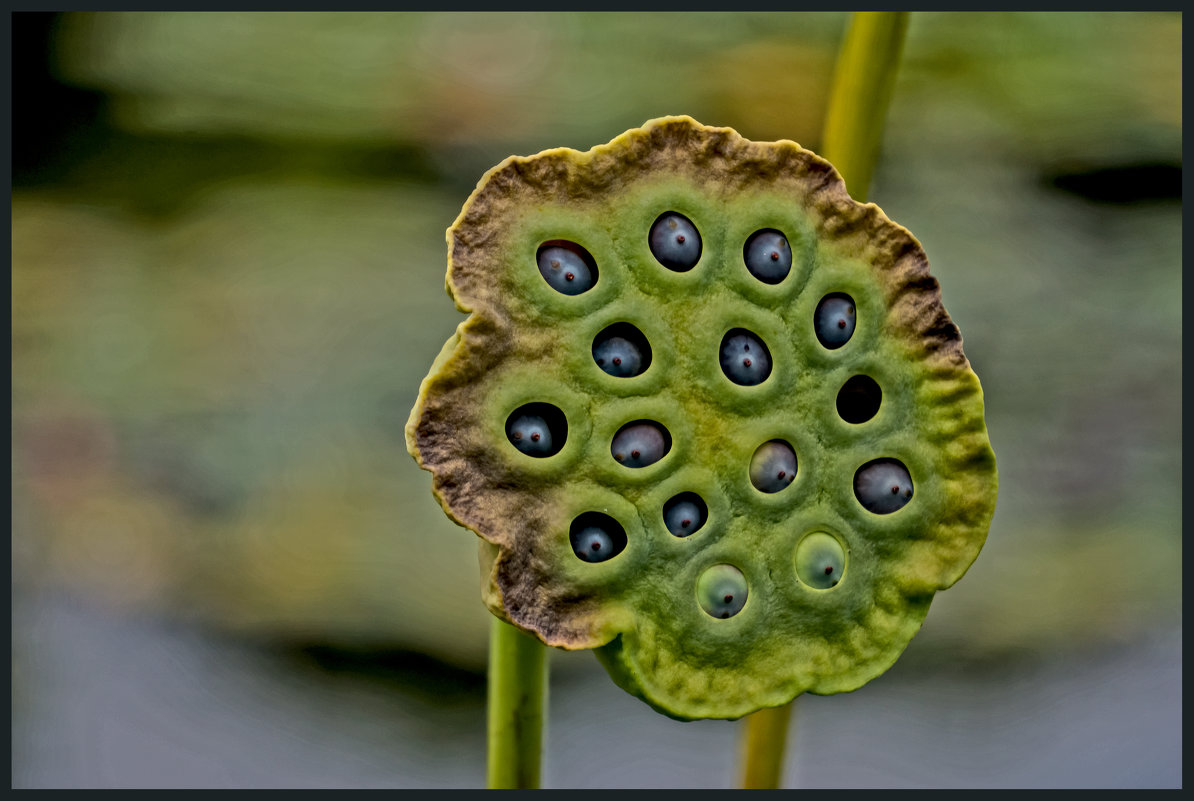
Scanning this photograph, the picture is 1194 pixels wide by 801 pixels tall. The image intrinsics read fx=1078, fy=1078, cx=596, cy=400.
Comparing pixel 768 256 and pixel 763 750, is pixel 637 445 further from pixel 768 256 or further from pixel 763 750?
pixel 763 750

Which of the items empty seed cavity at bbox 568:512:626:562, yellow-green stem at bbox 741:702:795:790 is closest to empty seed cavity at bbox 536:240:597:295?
empty seed cavity at bbox 568:512:626:562

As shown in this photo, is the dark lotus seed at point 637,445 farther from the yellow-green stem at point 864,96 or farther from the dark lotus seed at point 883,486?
the yellow-green stem at point 864,96

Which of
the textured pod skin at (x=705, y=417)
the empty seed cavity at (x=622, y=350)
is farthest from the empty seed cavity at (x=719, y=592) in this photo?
the empty seed cavity at (x=622, y=350)

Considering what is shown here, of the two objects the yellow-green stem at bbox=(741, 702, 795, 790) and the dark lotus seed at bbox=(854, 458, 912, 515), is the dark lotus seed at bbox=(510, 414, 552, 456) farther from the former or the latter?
the yellow-green stem at bbox=(741, 702, 795, 790)

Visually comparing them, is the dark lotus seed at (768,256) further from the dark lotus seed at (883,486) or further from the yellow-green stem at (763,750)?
the yellow-green stem at (763,750)

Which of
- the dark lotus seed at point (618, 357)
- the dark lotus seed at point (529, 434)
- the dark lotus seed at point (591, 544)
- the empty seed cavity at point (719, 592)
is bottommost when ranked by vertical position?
the empty seed cavity at point (719, 592)

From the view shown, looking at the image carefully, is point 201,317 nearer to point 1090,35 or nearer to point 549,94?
point 549,94

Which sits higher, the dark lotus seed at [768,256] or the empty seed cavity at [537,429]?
the dark lotus seed at [768,256]

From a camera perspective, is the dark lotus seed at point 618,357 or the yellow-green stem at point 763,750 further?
the yellow-green stem at point 763,750

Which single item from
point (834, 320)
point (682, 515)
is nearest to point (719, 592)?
point (682, 515)
